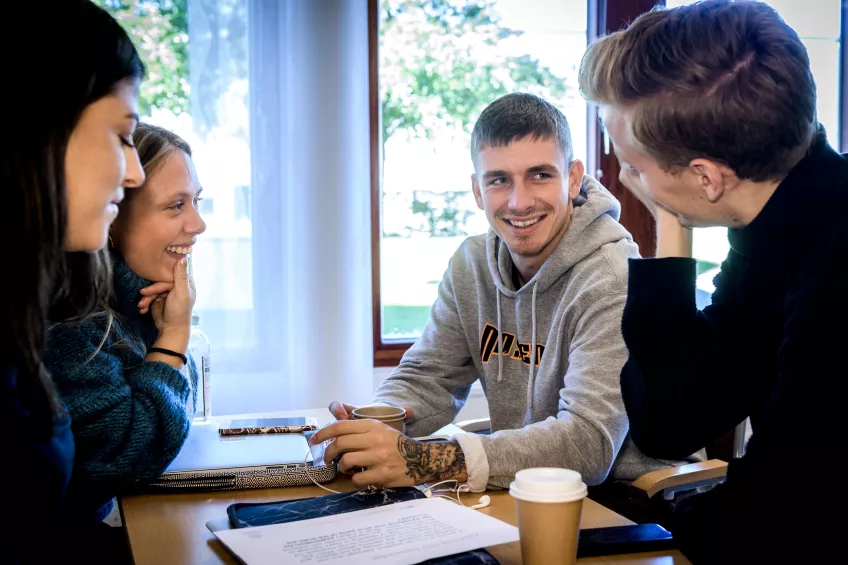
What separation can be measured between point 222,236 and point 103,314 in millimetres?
1583

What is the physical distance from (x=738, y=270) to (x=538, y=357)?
0.57 metres

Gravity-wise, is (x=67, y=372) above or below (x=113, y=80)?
below

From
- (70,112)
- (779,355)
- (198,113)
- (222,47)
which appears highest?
(222,47)

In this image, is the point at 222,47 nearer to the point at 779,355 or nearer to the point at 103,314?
the point at 103,314

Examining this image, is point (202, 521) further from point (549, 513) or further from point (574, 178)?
point (574, 178)

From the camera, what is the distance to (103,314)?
1426mm

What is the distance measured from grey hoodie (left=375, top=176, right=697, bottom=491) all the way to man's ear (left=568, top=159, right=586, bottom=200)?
0.09ft

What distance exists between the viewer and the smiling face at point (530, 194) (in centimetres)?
189

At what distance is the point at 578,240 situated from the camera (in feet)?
5.98

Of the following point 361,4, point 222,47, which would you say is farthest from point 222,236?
point 361,4

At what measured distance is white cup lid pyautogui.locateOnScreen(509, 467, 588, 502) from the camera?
917 millimetres

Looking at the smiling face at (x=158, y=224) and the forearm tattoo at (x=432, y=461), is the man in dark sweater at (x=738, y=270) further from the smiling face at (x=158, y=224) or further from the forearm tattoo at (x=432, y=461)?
the smiling face at (x=158, y=224)

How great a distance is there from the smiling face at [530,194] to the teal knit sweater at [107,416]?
2.78ft

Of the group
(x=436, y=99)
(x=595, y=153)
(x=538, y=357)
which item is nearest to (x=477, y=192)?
(x=538, y=357)
